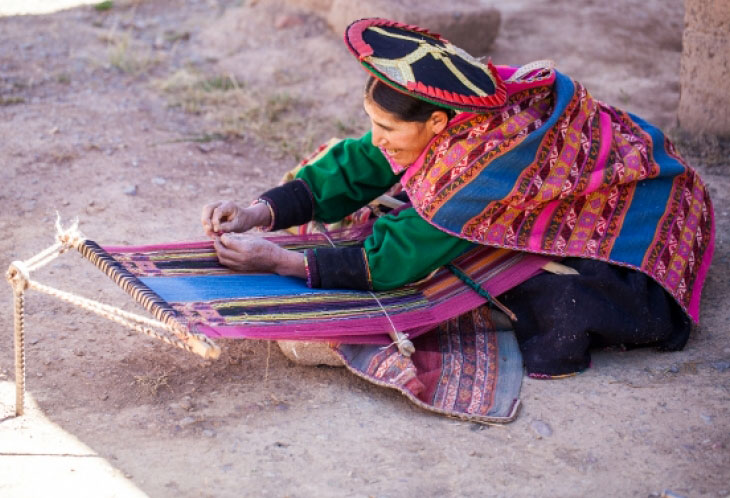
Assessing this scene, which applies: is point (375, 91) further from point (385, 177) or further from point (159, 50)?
point (159, 50)

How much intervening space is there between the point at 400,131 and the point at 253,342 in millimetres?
991

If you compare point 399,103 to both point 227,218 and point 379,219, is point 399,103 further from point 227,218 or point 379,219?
point 227,218

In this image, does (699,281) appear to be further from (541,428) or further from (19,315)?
(19,315)

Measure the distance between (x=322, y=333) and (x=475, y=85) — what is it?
3.19 feet

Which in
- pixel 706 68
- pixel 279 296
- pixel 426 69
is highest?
pixel 426 69

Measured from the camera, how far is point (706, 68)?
4.80m

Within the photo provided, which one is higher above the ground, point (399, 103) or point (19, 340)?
point (399, 103)

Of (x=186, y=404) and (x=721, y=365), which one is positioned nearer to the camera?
(x=186, y=404)

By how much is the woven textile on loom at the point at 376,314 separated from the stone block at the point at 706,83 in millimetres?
2110

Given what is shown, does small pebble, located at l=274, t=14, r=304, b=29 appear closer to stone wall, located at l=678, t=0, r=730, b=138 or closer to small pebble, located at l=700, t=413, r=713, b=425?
stone wall, located at l=678, t=0, r=730, b=138

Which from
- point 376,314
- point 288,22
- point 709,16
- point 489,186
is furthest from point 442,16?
point 376,314

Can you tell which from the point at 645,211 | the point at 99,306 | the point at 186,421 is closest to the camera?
the point at 99,306

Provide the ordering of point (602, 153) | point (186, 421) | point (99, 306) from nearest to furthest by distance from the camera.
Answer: point (99, 306)
point (186, 421)
point (602, 153)

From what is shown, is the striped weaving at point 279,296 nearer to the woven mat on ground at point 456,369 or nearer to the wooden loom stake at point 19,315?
the woven mat on ground at point 456,369
